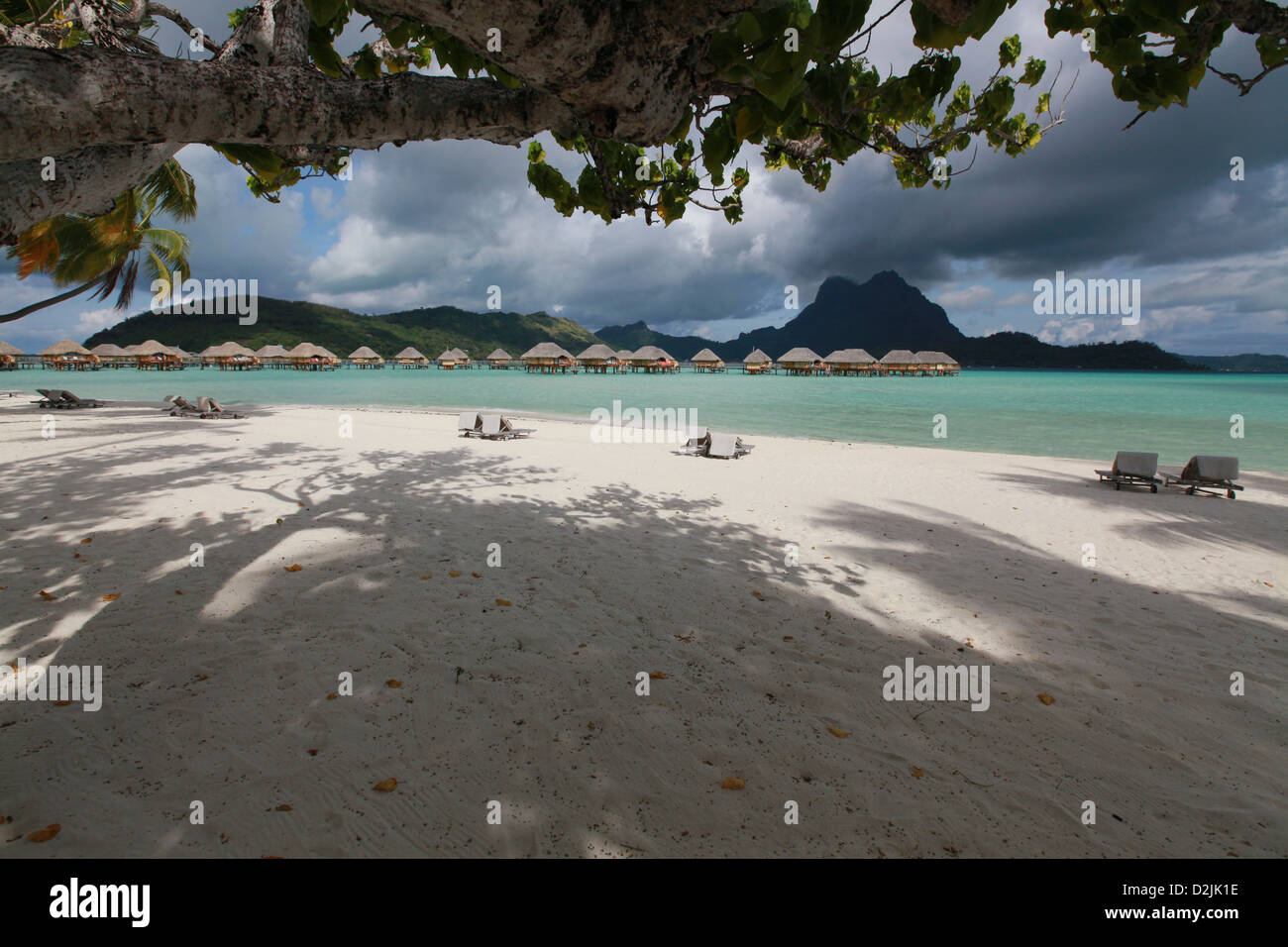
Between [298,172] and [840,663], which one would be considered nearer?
[840,663]

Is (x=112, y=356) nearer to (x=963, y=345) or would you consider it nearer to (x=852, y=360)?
(x=852, y=360)

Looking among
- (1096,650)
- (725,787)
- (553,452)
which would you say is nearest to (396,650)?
(725,787)

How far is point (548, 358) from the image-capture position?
2726 inches

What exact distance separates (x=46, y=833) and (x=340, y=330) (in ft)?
404

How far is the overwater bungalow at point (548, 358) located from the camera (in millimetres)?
68562

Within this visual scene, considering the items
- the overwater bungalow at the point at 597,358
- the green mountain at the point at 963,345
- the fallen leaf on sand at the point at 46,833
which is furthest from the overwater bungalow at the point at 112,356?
the green mountain at the point at 963,345

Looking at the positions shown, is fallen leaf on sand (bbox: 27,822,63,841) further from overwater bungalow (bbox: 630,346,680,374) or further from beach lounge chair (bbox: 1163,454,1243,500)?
overwater bungalow (bbox: 630,346,680,374)

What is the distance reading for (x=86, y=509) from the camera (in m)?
5.88

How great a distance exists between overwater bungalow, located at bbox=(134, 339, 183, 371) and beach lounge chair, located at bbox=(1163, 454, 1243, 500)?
Result: 8288 centimetres

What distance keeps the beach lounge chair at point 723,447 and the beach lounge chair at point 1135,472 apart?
624 centimetres

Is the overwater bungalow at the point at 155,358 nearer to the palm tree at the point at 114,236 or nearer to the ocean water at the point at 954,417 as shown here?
the ocean water at the point at 954,417

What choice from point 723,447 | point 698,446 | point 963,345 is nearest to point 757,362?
point 698,446
